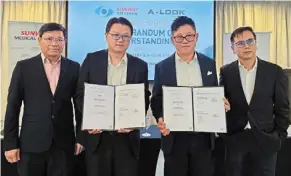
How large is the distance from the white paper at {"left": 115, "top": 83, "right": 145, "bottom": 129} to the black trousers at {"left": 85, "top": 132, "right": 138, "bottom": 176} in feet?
0.41

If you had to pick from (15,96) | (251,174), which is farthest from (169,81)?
(15,96)

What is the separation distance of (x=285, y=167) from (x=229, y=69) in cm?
117

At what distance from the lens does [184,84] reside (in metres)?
2.19

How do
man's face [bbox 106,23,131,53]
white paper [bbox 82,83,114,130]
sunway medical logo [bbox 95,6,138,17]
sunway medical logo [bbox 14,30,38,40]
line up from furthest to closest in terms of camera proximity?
sunway medical logo [bbox 95,6,138,17]
sunway medical logo [bbox 14,30,38,40]
man's face [bbox 106,23,131,53]
white paper [bbox 82,83,114,130]

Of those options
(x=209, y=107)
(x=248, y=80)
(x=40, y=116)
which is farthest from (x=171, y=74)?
(x=40, y=116)

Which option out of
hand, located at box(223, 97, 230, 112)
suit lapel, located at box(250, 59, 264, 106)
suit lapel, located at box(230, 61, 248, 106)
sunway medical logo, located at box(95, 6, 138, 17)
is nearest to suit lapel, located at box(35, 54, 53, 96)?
hand, located at box(223, 97, 230, 112)

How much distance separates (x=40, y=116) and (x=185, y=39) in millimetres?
1084

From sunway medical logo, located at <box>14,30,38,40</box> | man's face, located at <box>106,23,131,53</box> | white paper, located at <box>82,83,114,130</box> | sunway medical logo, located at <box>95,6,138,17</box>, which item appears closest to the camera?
white paper, located at <box>82,83,114,130</box>

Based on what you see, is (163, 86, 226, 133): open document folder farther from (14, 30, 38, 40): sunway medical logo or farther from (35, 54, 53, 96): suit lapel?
(14, 30, 38, 40): sunway medical logo

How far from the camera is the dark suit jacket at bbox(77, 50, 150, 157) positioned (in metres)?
2.13

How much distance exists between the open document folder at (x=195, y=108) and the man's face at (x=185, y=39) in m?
0.26

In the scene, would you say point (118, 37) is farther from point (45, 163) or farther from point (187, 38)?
point (45, 163)

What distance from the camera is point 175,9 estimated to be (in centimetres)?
526

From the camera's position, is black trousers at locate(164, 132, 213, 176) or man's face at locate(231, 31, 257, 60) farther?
man's face at locate(231, 31, 257, 60)
